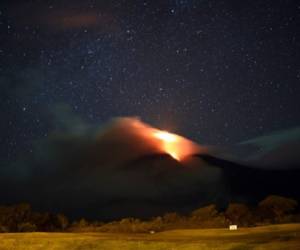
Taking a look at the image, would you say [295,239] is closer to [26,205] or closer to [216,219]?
[216,219]

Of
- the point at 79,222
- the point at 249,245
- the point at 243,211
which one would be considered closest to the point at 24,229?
the point at 79,222

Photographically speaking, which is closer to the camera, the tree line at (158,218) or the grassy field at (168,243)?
the grassy field at (168,243)

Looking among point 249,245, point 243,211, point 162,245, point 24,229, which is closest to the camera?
point 249,245

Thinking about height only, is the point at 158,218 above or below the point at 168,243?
above

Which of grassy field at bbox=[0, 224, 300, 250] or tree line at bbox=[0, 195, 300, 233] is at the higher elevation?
tree line at bbox=[0, 195, 300, 233]

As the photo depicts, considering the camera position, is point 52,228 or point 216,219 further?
point 52,228

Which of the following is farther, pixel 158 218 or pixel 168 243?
pixel 158 218

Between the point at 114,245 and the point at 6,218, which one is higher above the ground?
the point at 6,218

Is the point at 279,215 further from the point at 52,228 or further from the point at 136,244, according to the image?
the point at 136,244

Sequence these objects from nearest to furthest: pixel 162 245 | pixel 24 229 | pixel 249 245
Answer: pixel 249 245
pixel 162 245
pixel 24 229

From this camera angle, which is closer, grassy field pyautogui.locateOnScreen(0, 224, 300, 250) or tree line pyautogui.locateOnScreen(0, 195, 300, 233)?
grassy field pyautogui.locateOnScreen(0, 224, 300, 250)

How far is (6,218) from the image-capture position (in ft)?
406

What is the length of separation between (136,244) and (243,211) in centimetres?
7956

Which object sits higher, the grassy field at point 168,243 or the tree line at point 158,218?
the tree line at point 158,218
